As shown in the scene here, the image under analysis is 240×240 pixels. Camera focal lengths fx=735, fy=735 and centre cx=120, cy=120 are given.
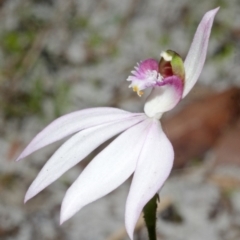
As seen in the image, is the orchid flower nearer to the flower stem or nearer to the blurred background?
the flower stem

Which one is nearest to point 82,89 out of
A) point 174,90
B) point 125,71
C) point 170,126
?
point 125,71

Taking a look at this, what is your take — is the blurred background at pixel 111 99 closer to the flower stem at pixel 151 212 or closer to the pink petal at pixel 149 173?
the flower stem at pixel 151 212

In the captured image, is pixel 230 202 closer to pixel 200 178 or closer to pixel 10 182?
pixel 200 178

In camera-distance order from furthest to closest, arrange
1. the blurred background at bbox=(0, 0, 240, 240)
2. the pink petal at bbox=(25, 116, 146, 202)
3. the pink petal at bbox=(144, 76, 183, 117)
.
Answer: the blurred background at bbox=(0, 0, 240, 240)
the pink petal at bbox=(144, 76, 183, 117)
the pink petal at bbox=(25, 116, 146, 202)

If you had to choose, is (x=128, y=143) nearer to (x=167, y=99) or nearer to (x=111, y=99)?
(x=167, y=99)

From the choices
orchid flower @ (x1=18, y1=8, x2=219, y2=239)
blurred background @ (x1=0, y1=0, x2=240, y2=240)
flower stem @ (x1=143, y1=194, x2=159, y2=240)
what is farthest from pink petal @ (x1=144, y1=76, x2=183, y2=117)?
blurred background @ (x1=0, y1=0, x2=240, y2=240)

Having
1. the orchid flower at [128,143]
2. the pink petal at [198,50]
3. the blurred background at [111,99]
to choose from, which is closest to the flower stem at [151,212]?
the orchid flower at [128,143]

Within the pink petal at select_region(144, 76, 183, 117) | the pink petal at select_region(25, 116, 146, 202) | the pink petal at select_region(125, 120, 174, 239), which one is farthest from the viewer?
the pink petal at select_region(144, 76, 183, 117)
